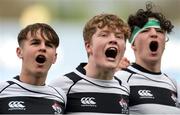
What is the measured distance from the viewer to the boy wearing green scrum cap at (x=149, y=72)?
419cm

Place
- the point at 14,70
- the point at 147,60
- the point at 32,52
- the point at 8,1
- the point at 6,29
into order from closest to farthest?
the point at 32,52 → the point at 147,60 → the point at 14,70 → the point at 6,29 → the point at 8,1

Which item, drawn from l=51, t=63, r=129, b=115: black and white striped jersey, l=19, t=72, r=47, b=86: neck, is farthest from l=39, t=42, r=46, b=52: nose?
l=51, t=63, r=129, b=115: black and white striped jersey

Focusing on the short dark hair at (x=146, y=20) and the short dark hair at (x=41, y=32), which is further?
the short dark hair at (x=146, y=20)

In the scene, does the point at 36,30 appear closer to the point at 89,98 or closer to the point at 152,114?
the point at 89,98

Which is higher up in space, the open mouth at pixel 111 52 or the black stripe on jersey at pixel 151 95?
the open mouth at pixel 111 52

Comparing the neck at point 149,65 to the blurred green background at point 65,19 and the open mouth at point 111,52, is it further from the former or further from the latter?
the blurred green background at point 65,19

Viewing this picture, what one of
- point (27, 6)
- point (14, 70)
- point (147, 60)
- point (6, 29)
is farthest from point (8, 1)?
point (147, 60)

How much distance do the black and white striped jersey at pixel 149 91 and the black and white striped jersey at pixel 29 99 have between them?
1.56 ft

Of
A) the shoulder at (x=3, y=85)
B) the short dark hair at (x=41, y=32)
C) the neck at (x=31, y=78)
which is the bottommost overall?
the shoulder at (x=3, y=85)

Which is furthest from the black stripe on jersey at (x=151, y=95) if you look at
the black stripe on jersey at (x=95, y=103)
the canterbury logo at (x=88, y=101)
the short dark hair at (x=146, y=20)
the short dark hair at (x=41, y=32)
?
the short dark hair at (x=41, y=32)

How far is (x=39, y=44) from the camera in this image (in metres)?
3.95

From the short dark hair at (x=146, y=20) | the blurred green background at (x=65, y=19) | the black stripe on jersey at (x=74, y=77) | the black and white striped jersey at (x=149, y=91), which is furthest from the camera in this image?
the blurred green background at (x=65, y=19)

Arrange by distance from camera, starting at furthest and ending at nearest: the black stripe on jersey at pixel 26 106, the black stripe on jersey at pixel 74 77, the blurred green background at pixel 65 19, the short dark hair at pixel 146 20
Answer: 1. the blurred green background at pixel 65 19
2. the short dark hair at pixel 146 20
3. the black stripe on jersey at pixel 74 77
4. the black stripe on jersey at pixel 26 106

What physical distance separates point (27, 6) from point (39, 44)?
5995mm
